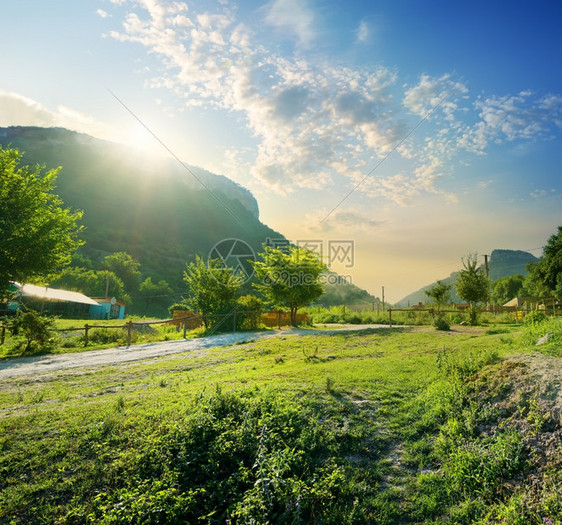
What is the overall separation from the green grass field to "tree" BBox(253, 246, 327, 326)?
20.3 metres

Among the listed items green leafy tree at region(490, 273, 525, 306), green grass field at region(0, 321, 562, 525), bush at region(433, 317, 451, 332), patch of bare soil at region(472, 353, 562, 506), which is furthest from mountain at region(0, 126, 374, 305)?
patch of bare soil at region(472, 353, 562, 506)

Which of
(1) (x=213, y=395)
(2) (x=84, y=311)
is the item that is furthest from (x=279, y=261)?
(2) (x=84, y=311)

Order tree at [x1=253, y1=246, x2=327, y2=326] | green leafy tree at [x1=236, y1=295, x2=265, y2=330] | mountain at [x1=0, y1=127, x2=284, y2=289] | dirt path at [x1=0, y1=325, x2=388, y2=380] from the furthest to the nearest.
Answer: mountain at [x1=0, y1=127, x2=284, y2=289], tree at [x1=253, y1=246, x2=327, y2=326], green leafy tree at [x1=236, y1=295, x2=265, y2=330], dirt path at [x1=0, y1=325, x2=388, y2=380]

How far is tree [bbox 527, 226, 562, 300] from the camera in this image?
42369mm

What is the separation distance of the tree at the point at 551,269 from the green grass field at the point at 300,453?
44065mm

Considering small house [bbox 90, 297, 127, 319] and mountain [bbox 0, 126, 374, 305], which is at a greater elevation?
mountain [bbox 0, 126, 374, 305]

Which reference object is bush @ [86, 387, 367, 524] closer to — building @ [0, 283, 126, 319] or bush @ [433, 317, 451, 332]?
bush @ [433, 317, 451, 332]

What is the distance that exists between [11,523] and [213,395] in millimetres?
3437

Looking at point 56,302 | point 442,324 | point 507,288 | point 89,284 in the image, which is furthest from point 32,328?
point 507,288

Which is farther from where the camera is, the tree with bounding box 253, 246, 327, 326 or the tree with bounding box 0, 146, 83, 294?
the tree with bounding box 253, 246, 327, 326

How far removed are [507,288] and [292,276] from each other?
9577cm

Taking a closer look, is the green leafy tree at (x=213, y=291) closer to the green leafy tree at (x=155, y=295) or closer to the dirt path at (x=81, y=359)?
the dirt path at (x=81, y=359)

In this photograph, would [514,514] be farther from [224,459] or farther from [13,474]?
[13,474]


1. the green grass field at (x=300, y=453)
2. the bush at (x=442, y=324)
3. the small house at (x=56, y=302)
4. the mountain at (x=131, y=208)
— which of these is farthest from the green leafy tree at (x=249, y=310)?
the mountain at (x=131, y=208)
